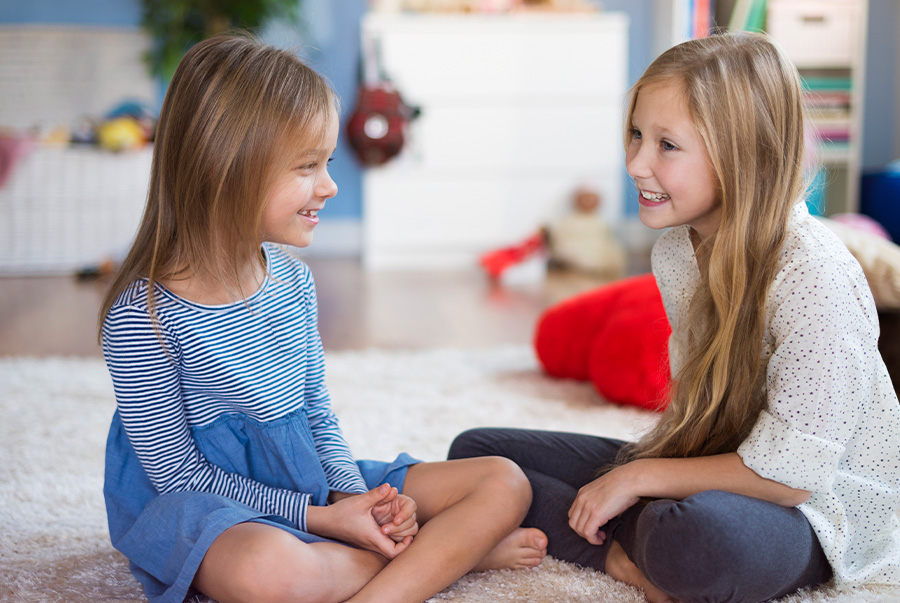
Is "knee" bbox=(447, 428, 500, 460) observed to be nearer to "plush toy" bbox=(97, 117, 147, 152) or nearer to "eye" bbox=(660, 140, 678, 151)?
"eye" bbox=(660, 140, 678, 151)

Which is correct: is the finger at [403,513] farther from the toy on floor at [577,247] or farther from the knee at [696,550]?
the toy on floor at [577,247]

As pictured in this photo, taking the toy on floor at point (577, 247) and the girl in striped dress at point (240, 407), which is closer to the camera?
the girl in striped dress at point (240, 407)

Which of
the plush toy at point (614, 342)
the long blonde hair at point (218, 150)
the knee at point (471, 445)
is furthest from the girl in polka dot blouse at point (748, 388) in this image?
the plush toy at point (614, 342)

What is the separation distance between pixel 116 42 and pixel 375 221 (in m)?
1.37

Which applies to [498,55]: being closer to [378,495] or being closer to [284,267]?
[284,267]

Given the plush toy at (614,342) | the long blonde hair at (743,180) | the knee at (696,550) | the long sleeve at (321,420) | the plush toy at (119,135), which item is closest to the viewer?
the knee at (696,550)

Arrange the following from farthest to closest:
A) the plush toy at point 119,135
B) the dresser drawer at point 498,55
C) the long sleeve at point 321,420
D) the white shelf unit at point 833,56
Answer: the dresser drawer at point 498,55 < the plush toy at point 119,135 < the white shelf unit at point 833,56 < the long sleeve at point 321,420

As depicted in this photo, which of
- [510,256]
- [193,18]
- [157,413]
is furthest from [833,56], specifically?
[157,413]

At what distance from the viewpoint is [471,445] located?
108 cm

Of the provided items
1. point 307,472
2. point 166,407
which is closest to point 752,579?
point 307,472

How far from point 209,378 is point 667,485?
485 mm

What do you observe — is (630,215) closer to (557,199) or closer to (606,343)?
(557,199)

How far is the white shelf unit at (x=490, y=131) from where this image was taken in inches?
136

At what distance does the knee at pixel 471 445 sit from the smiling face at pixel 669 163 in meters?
0.34
